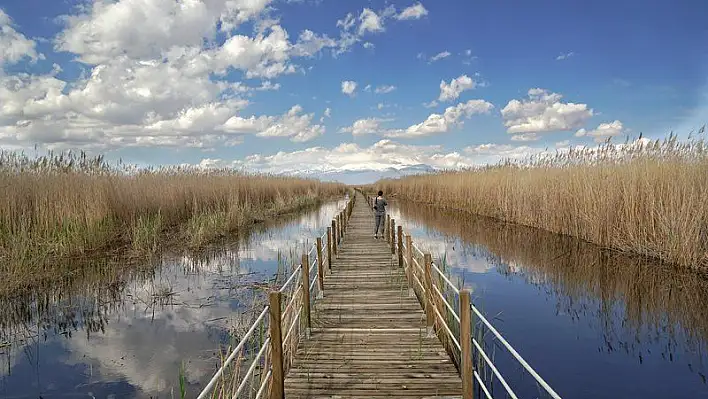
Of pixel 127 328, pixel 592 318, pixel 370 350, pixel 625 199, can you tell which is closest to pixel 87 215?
pixel 127 328

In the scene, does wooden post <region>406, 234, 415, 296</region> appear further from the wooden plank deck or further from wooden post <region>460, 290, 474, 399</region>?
wooden post <region>460, 290, 474, 399</region>

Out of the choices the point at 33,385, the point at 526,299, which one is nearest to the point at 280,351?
the point at 33,385

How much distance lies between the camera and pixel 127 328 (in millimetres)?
6125

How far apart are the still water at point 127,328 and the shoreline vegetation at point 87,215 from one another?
3.13 ft

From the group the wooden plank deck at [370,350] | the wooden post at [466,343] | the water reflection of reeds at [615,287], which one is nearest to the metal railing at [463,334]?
the wooden post at [466,343]

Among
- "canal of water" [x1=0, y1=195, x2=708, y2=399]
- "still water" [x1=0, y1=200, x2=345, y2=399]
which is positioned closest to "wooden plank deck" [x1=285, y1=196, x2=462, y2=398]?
"canal of water" [x1=0, y1=195, x2=708, y2=399]

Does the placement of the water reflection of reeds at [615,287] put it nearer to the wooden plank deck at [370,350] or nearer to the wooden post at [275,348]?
the wooden plank deck at [370,350]

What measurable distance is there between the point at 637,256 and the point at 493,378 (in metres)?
6.61

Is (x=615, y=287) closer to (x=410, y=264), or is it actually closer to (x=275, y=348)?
(x=410, y=264)

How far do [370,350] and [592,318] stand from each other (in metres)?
4.29

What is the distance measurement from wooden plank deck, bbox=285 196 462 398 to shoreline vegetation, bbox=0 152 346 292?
5.91 m

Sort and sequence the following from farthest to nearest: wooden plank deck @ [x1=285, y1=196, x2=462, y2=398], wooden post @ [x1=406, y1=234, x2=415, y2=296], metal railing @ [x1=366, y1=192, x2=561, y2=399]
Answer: wooden post @ [x1=406, y1=234, x2=415, y2=296] → wooden plank deck @ [x1=285, y1=196, x2=462, y2=398] → metal railing @ [x1=366, y1=192, x2=561, y2=399]

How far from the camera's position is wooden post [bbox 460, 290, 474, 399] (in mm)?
3250

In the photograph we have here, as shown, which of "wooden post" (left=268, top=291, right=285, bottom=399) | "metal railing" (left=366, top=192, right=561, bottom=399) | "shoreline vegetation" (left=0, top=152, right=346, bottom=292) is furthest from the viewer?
"shoreline vegetation" (left=0, top=152, right=346, bottom=292)
